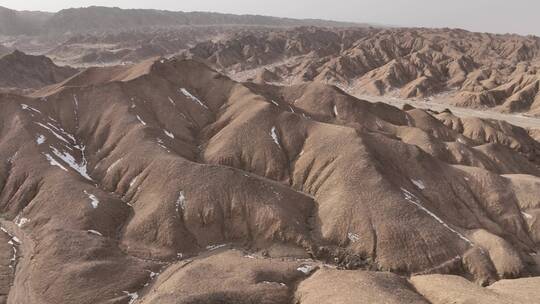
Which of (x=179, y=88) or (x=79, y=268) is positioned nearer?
(x=79, y=268)

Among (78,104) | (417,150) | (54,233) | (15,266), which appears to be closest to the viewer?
(15,266)

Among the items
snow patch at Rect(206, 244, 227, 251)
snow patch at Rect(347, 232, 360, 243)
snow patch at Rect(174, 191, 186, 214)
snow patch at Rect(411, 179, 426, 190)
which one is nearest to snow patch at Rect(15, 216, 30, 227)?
snow patch at Rect(174, 191, 186, 214)

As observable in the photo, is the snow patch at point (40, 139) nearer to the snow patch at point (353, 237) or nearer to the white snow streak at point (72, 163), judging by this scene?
the white snow streak at point (72, 163)

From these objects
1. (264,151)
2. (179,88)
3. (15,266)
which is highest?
(179,88)

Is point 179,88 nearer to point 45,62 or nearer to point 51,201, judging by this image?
point 51,201

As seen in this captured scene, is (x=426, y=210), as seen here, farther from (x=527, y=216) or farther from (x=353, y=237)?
(x=527, y=216)

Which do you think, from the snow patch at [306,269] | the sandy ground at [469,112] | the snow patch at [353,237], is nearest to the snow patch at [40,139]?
the snow patch at [306,269]

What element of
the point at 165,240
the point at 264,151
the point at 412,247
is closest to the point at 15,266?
the point at 165,240

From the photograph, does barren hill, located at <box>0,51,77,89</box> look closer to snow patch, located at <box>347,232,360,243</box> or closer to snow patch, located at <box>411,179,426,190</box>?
snow patch, located at <box>347,232,360,243</box>
